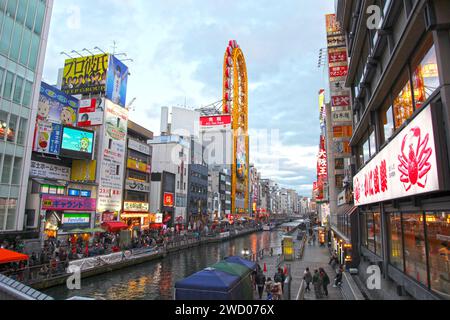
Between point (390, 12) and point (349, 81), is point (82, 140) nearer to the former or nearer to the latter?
point (349, 81)

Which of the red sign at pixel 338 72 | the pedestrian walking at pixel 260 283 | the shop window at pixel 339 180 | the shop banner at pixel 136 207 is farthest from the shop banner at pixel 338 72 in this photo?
the shop banner at pixel 136 207

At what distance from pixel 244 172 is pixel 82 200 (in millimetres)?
85416

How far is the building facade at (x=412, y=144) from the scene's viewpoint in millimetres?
7504

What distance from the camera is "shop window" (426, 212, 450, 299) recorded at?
8461mm

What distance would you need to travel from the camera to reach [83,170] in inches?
1638

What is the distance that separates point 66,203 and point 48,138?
7.80 m

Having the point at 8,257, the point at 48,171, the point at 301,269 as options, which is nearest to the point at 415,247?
the point at 301,269

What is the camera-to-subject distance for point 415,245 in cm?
1125

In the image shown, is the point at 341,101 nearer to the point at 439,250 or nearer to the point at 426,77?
the point at 426,77

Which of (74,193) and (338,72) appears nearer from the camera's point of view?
(338,72)

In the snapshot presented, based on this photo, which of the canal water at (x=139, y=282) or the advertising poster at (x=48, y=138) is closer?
the canal water at (x=139, y=282)

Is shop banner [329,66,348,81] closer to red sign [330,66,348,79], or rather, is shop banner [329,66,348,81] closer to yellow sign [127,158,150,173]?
red sign [330,66,348,79]

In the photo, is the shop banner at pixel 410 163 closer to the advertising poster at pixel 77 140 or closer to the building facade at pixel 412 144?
the building facade at pixel 412 144

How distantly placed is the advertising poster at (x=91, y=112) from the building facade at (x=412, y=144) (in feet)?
120
